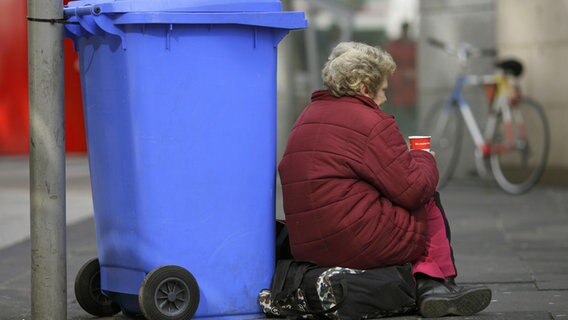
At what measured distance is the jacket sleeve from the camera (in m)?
4.95

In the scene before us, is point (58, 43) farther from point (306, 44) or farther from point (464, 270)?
point (306, 44)

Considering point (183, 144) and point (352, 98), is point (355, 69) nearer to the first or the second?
point (352, 98)

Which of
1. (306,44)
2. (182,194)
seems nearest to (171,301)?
(182,194)

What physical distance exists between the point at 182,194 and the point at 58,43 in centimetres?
76

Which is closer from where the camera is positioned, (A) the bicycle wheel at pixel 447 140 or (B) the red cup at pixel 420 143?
(B) the red cup at pixel 420 143

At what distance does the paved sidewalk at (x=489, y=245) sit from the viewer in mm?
5582

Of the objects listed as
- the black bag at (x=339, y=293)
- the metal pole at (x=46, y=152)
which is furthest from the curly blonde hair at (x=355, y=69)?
the metal pole at (x=46, y=152)

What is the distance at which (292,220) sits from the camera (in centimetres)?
514

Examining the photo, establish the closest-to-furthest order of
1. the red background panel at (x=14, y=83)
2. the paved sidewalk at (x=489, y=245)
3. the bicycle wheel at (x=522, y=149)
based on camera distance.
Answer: the paved sidewalk at (x=489, y=245), the bicycle wheel at (x=522, y=149), the red background panel at (x=14, y=83)

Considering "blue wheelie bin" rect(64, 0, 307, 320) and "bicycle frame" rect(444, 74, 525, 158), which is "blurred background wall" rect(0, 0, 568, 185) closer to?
"bicycle frame" rect(444, 74, 525, 158)

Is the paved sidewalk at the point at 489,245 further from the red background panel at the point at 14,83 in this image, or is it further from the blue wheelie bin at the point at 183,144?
the red background panel at the point at 14,83

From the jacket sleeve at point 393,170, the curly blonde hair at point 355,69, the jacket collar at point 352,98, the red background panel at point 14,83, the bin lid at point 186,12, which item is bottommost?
the red background panel at point 14,83

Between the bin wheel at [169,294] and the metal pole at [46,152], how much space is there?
340mm

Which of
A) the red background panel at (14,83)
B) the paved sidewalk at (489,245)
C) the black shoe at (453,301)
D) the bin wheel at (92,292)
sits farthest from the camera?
the red background panel at (14,83)
